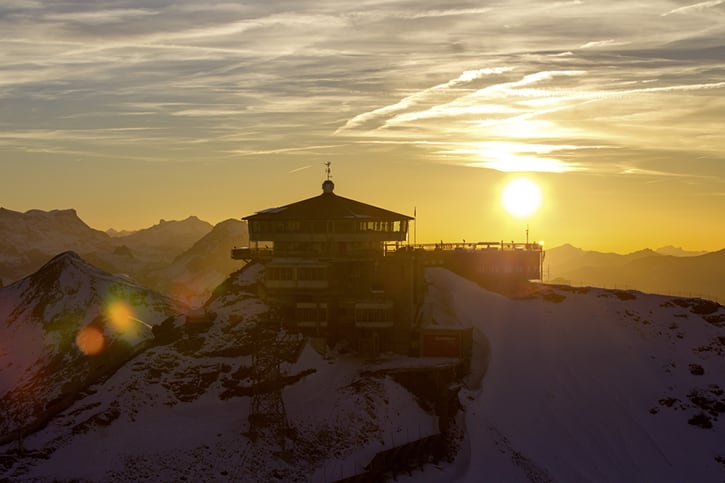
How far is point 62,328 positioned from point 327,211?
64291 mm

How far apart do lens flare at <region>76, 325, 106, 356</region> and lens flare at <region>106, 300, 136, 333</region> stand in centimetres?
310

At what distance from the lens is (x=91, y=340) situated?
417 ft

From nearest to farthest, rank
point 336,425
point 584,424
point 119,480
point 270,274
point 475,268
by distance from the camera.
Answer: point 119,480 → point 336,425 → point 584,424 → point 270,274 → point 475,268

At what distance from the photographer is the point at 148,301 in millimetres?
167500

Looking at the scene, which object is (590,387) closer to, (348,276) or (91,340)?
(348,276)

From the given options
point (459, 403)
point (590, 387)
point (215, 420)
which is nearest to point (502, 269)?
point (590, 387)

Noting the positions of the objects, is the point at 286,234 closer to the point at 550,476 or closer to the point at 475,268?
the point at 475,268

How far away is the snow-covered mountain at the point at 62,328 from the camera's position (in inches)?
4350

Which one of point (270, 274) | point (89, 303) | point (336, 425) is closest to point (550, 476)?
point (336, 425)

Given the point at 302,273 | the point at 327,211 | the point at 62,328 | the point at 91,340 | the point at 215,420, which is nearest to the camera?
the point at 215,420

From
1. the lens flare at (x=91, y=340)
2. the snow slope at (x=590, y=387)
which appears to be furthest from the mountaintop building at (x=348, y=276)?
the lens flare at (x=91, y=340)

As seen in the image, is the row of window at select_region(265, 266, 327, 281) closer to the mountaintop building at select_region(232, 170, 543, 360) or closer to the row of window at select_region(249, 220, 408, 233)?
the mountaintop building at select_region(232, 170, 543, 360)

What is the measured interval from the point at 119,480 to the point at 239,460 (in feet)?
32.0

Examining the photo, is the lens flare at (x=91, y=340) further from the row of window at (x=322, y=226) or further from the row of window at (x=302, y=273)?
the row of window at (x=302, y=273)
